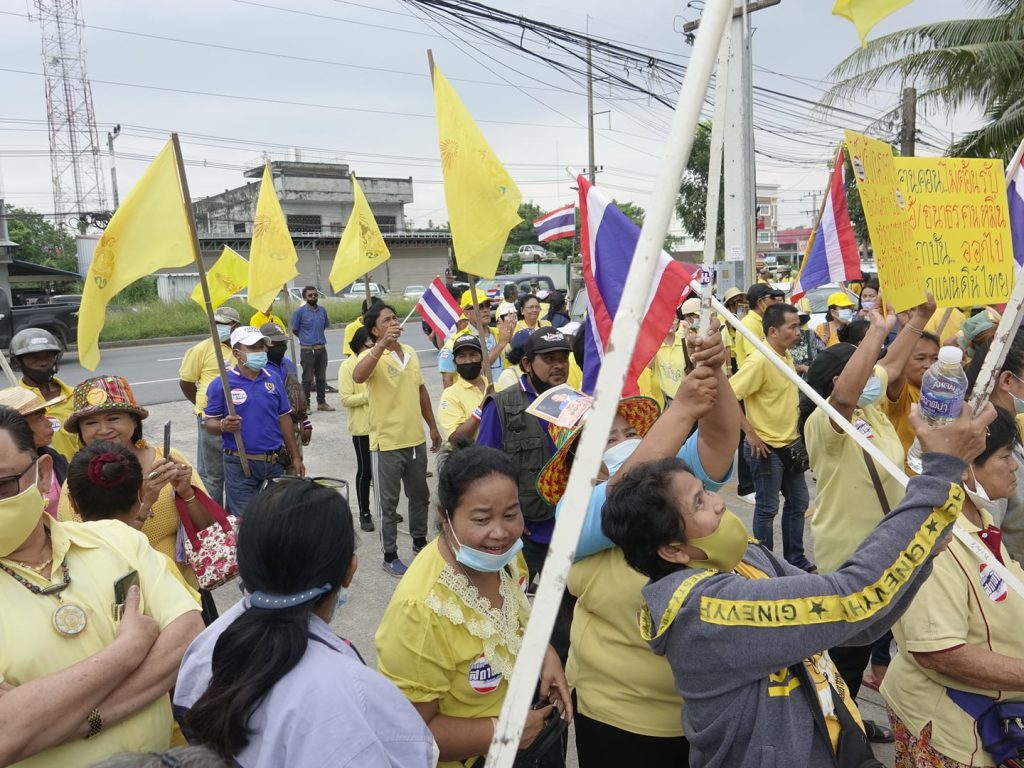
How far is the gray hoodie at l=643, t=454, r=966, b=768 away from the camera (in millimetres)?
1621

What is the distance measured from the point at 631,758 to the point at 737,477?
534 centimetres

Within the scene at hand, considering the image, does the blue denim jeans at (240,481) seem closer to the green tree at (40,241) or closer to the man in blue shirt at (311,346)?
the man in blue shirt at (311,346)

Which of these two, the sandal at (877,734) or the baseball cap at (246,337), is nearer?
the sandal at (877,734)

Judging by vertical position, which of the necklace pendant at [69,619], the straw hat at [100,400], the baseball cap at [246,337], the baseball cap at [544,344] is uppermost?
the baseball cap at [544,344]

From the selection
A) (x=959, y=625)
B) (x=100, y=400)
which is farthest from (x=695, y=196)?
(x=959, y=625)

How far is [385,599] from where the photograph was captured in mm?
4984

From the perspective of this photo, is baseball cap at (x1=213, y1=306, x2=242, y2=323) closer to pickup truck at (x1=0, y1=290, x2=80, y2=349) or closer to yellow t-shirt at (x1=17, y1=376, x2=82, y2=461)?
yellow t-shirt at (x1=17, y1=376, x2=82, y2=461)

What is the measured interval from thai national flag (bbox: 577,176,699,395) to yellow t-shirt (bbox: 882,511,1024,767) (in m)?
1.22

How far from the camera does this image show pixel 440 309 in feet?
24.8

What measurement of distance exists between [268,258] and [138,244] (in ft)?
6.82

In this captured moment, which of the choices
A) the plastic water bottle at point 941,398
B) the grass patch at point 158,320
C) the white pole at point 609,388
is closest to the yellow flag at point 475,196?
the plastic water bottle at point 941,398

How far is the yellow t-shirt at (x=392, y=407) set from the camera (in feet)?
18.4

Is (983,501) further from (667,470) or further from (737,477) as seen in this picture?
(737,477)

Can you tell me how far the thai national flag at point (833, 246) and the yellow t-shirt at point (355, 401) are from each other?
11.0 ft
